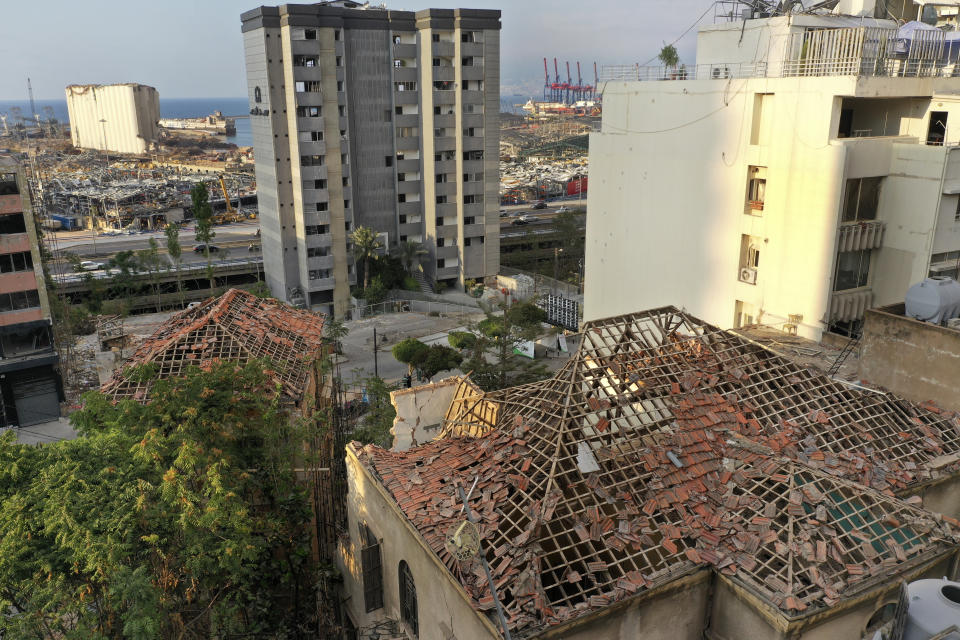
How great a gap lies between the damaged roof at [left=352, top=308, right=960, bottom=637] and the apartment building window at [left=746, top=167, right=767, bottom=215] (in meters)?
14.7

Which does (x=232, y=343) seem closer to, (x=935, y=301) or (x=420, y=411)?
(x=420, y=411)

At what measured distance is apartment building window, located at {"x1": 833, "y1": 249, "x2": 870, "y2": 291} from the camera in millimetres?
28828

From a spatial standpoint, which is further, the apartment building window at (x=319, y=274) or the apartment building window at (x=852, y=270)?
the apartment building window at (x=319, y=274)

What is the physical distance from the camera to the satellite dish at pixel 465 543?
40.2ft

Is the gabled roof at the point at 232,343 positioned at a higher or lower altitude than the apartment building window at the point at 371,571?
higher

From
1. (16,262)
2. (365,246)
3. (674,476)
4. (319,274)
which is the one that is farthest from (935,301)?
(319,274)

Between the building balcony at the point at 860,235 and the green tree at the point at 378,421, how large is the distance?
18.7 m

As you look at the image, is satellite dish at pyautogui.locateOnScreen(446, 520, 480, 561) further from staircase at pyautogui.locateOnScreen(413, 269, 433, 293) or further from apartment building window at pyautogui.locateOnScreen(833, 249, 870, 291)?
staircase at pyautogui.locateOnScreen(413, 269, 433, 293)

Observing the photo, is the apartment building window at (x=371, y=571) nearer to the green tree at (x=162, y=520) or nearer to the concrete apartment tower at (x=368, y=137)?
the green tree at (x=162, y=520)

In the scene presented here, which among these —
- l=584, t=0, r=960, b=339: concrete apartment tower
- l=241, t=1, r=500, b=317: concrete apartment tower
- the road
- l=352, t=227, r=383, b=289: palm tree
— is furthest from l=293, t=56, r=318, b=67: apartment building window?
l=584, t=0, r=960, b=339: concrete apartment tower

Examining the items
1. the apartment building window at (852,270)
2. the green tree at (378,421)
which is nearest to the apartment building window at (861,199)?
the apartment building window at (852,270)

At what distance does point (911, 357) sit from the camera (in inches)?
727

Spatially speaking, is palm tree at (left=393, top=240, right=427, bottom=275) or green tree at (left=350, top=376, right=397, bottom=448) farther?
palm tree at (left=393, top=240, right=427, bottom=275)

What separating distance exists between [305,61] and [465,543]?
196ft
